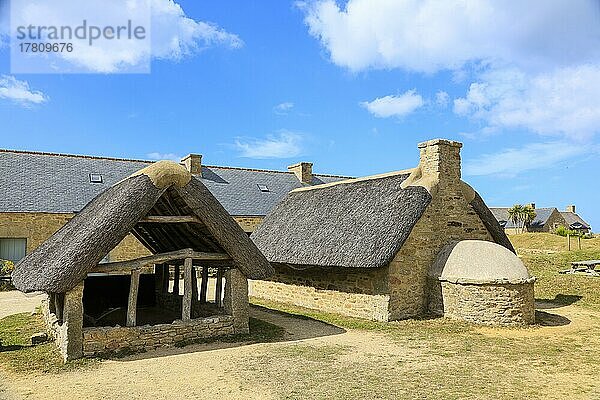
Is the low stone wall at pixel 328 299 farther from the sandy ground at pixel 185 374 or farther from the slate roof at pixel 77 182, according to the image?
the slate roof at pixel 77 182

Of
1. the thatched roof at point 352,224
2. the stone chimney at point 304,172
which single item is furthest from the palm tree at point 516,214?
the thatched roof at point 352,224

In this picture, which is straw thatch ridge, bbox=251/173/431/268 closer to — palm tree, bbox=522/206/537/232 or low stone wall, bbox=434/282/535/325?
low stone wall, bbox=434/282/535/325

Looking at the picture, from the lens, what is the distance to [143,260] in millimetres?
10484

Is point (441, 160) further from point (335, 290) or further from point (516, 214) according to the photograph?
point (516, 214)

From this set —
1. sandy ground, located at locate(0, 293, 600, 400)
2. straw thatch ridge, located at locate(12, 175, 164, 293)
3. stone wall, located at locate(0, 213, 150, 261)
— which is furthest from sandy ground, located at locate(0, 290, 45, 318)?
sandy ground, located at locate(0, 293, 600, 400)

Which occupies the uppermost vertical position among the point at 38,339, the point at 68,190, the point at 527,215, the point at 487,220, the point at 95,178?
the point at 95,178

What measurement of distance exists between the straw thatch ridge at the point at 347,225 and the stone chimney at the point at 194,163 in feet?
38.8

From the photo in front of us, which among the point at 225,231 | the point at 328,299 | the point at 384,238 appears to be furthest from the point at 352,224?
the point at 225,231

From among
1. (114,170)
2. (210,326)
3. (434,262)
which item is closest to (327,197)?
(434,262)

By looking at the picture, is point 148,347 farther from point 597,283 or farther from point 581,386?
point 597,283

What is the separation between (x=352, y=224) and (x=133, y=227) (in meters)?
6.72

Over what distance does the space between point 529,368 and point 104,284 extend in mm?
11960

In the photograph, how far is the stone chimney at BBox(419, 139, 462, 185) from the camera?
14477 millimetres

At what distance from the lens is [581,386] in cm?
785
